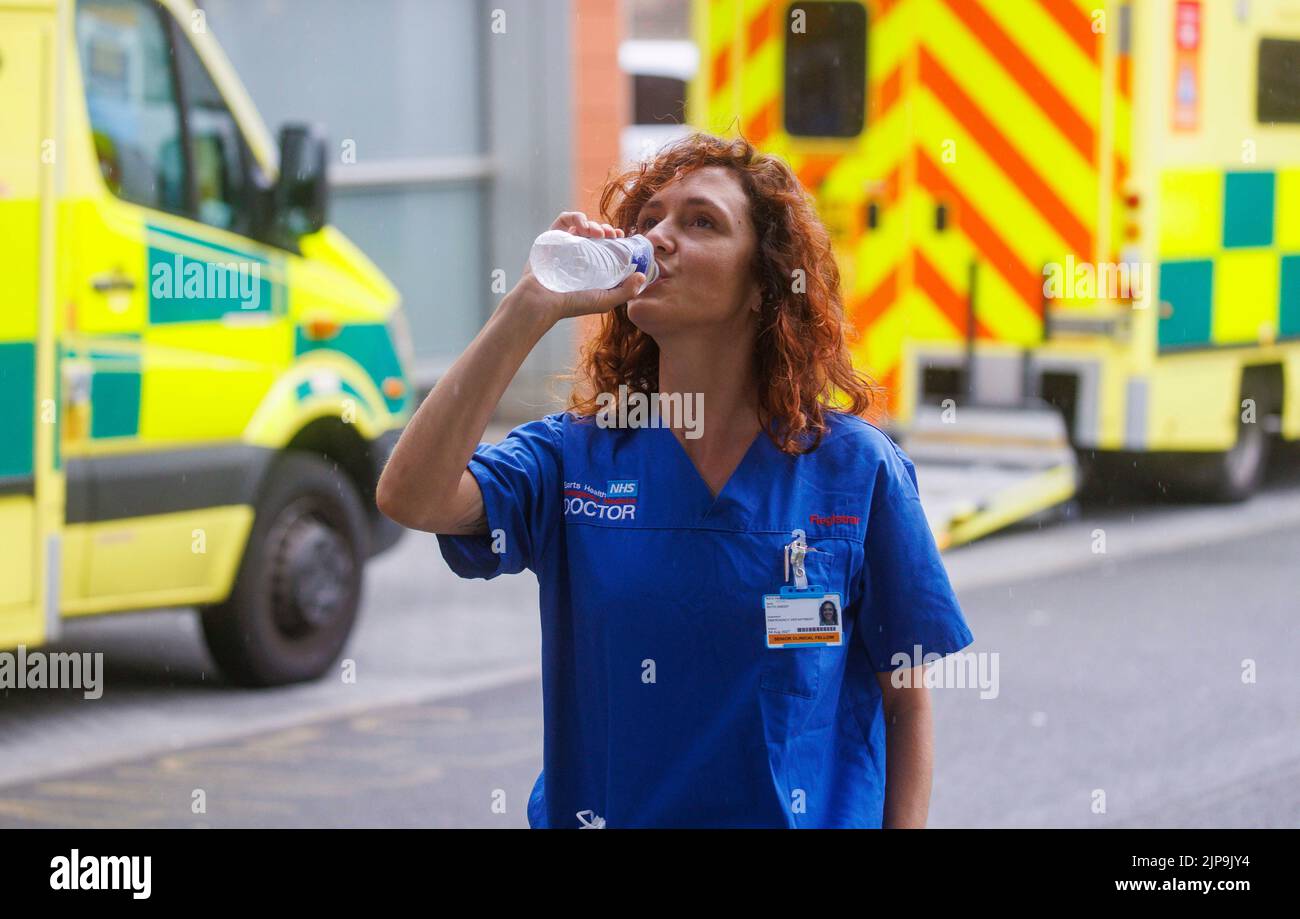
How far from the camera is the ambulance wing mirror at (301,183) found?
687 centimetres

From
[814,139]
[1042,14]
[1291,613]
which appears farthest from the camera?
[814,139]

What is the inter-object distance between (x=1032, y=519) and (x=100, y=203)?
547 cm

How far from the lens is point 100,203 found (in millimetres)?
6191

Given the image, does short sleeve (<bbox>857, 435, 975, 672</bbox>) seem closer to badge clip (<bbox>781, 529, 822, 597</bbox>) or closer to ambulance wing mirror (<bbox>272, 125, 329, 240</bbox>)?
badge clip (<bbox>781, 529, 822, 597</bbox>)

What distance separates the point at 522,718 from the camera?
265 inches

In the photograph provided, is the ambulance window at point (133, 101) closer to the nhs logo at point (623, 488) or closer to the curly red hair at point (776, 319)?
the curly red hair at point (776, 319)

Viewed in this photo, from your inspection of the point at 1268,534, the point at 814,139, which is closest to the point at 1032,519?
the point at 1268,534

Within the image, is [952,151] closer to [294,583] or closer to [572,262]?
[294,583]

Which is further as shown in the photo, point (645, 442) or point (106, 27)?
point (106, 27)

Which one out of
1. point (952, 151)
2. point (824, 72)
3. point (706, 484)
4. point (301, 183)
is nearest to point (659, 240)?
point (706, 484)

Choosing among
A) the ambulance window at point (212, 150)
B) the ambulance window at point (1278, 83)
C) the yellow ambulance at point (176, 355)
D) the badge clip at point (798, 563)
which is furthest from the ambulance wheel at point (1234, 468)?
the badge clip at point (798, 563)

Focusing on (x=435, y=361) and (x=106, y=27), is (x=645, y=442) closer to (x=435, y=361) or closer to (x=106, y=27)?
(x=106, y=27)

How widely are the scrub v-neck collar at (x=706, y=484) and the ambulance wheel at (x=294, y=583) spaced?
14.5 ft

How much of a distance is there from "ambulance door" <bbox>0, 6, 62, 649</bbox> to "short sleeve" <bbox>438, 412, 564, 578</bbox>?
12.0 feet
